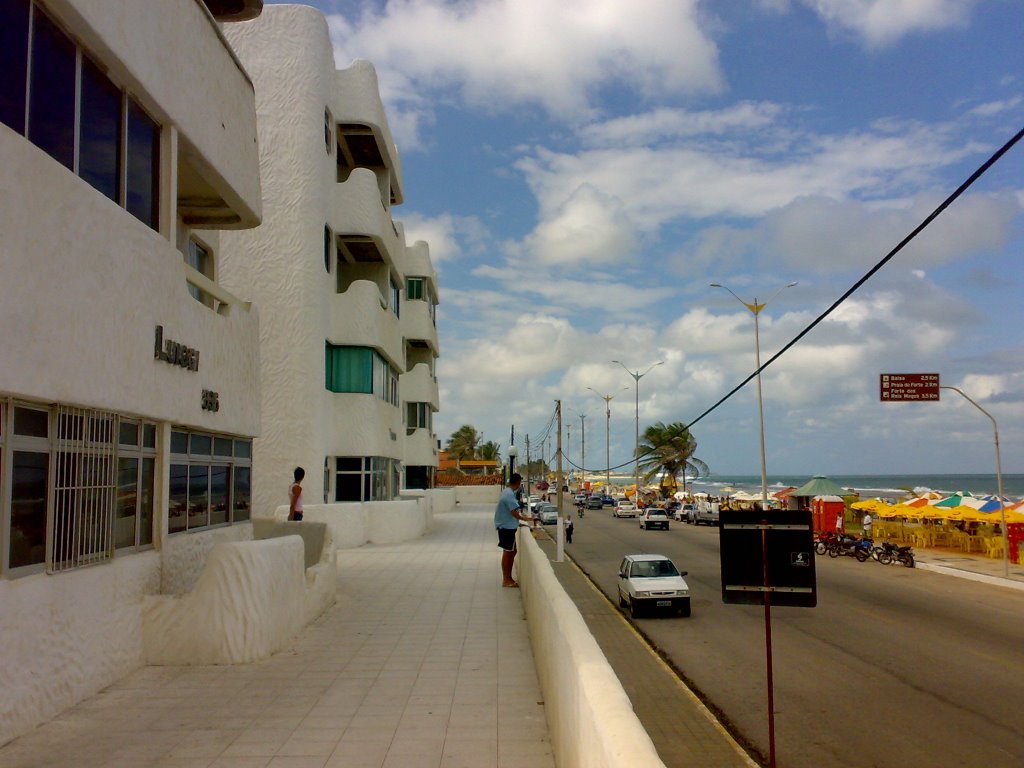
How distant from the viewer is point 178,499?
11.8 m

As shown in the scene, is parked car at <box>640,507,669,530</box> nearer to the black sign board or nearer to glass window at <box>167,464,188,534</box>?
glass window at <box>167,464,188,534</box>

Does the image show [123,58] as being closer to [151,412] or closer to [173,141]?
[173,141]

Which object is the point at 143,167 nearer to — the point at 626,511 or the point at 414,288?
the point at 414,288

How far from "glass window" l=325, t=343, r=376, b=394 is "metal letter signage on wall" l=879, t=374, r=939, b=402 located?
18934 millimetres

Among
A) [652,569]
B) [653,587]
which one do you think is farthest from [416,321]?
[653,587]

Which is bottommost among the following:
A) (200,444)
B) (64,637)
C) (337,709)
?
(337,709)

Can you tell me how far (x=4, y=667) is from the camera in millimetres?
6789

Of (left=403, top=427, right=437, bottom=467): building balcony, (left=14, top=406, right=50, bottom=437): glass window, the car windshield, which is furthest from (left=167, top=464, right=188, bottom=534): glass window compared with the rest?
(left=403, top=427, right=437, bottom=467): building balcony

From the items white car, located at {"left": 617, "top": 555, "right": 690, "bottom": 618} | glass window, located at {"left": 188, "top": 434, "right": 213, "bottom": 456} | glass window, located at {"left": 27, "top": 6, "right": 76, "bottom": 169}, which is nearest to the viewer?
glass window, located at {"left": 27, "top": 6, "right": 76, "bottom": 169}

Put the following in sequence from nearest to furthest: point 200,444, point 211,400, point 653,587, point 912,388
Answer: point 211,400 < point 200,444 < point 653,587 < point 912,388

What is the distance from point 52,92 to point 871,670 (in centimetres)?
1329

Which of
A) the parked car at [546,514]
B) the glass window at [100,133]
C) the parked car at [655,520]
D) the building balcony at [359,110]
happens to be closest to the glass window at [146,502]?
the glass window at [100,133]

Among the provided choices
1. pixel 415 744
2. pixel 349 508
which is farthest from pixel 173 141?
pixel 349 508

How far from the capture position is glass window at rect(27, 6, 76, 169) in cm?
759
